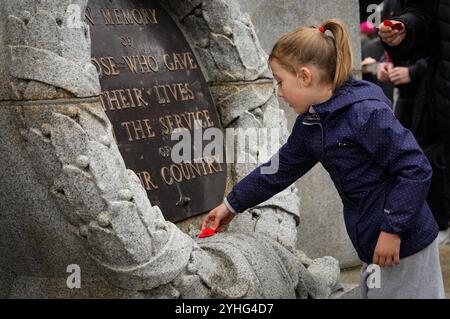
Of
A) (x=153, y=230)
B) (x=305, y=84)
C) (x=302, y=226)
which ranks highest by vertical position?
(x=305, y=84)

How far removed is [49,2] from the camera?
4215mm

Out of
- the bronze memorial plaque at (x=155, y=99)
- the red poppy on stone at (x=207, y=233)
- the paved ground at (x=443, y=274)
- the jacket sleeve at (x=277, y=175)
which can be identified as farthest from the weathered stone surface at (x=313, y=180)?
the jacket sleeve at (x=277, y=175)

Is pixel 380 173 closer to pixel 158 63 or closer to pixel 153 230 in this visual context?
pixel 153 230

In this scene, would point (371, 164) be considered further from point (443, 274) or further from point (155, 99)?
point (443, 274)

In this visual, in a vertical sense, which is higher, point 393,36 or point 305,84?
point 305,84

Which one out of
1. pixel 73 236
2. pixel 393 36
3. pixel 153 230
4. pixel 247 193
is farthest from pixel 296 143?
pixel 393 36

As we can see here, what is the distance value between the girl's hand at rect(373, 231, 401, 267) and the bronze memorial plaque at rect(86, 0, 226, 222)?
132 centimetres

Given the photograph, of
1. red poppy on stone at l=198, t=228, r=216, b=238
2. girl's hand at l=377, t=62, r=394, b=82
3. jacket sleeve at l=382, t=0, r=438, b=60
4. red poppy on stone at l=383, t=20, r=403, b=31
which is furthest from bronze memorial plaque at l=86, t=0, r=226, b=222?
girl's hand at l=377, t=62, r=394, b=82

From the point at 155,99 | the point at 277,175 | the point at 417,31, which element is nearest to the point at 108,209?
the point at 277,175

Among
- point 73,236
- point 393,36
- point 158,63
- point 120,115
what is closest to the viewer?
point 73,236

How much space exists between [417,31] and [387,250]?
283cm

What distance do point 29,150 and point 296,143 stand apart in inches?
44.2

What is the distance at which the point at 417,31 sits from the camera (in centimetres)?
642

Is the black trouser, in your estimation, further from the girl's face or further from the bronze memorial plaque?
the girl's face
